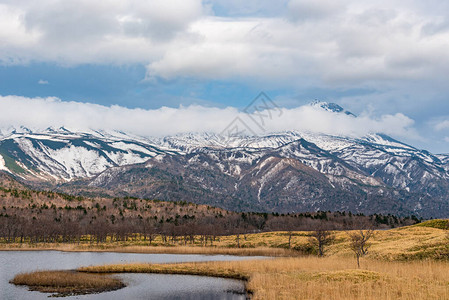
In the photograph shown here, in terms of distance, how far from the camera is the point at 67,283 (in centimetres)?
7081

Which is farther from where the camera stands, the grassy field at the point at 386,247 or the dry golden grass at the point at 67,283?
the grassy field at the point at 386,247

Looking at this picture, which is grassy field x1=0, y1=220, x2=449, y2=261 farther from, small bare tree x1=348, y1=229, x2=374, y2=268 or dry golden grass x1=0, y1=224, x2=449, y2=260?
small bare tree x1=348, y1=229, x2=374, y2=268

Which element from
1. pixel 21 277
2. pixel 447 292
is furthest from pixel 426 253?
pixel 21 277

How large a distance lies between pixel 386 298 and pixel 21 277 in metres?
61.0

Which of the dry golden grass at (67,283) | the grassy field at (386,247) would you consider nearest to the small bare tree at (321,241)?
the grassy field at (386,247)

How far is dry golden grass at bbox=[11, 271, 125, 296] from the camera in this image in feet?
214

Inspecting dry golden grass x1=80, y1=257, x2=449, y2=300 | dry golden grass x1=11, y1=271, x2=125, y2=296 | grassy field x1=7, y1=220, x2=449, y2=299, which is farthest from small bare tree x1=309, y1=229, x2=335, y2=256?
dry golden grass x1=11, y1=271, x2=125, y2=296

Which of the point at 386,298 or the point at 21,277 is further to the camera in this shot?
the point at 21,277

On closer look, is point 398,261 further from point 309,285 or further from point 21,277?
point 21,277

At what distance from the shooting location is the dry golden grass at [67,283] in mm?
65225

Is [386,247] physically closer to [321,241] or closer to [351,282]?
[321,241]

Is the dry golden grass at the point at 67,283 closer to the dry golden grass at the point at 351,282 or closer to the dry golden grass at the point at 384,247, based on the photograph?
the dry golden grass at the point at 351,282

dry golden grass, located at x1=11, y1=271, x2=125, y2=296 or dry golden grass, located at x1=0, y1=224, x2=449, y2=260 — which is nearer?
dry golden grass, located at x1=11, y1=271, x2=125, y2=296

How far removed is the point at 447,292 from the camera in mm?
47344
